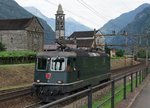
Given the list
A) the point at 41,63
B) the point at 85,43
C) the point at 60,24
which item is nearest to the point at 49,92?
the point at 41,63

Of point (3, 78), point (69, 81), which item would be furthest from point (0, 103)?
point (3, 78)

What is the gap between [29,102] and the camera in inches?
490

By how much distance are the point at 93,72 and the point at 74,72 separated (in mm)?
3787

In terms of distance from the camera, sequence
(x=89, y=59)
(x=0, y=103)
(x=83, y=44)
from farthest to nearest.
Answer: (x=83, y=44) → (x=89, y=59) → (x=0, y=103)

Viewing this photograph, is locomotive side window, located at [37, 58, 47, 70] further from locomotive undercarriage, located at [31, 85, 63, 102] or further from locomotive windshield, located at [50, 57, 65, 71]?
locomotive undercarriage, located at [31, 85, 63, 102]

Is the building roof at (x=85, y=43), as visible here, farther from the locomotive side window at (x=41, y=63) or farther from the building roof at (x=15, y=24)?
the locomotive side window at (x=41, y=63)

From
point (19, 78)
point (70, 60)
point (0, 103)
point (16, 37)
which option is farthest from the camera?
point (16, 37)

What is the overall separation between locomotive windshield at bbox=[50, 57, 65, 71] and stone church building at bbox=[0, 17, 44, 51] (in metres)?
50.3

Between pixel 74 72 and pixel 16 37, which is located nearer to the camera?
pixel 74 72

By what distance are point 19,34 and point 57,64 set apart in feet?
171

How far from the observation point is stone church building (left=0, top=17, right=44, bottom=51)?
61156 millimetres

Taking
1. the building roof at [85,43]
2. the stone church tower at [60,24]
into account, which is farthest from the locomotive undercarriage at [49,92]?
the stone church tower at [60,24]

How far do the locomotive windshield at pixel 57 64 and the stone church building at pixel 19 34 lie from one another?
165ft

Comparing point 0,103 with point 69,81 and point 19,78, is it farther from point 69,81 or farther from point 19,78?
point 19,78
